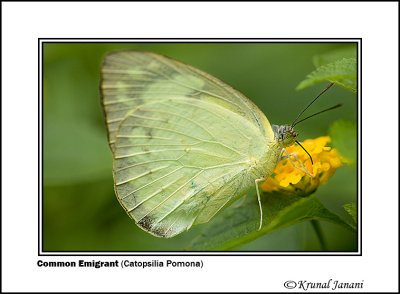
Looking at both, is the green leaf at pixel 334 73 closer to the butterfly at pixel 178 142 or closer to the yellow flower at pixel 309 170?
the yellow flower at pixel 309 170

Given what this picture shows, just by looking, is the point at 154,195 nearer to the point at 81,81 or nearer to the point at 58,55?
the point at 81,81

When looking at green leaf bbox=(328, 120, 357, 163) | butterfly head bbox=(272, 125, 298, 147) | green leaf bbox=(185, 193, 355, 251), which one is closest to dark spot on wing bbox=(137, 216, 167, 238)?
green leaf bbox=(185, 193, 355, 251)

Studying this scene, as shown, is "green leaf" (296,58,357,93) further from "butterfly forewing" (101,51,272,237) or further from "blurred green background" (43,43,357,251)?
"blurred green background" (43,43,357,251)

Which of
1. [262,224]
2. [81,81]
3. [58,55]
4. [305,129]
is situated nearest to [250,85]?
[305,129]

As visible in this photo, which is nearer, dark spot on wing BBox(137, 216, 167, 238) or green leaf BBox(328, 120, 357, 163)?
green leaf BBox(328, 120, 357, 163)

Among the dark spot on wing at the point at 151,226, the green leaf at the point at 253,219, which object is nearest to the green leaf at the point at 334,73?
the green leaf at the point at 253,219
